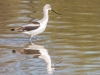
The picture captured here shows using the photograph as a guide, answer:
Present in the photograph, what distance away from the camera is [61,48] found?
14445 mm

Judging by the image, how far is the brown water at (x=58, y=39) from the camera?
39.8 feet

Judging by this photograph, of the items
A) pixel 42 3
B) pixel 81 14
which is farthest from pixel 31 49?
pixel 42 3

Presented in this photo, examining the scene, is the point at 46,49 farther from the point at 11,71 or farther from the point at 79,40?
the point at 11,71

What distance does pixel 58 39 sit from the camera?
15688 millimetres

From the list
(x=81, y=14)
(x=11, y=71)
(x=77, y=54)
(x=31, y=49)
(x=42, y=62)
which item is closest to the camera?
(x=11, y=71)

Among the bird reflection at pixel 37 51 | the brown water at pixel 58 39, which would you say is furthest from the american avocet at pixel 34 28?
the bird reflection at pixel 37 51

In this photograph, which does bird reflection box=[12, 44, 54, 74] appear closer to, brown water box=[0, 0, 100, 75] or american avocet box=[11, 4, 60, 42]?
brown water box=[0, 0, 100, 75]

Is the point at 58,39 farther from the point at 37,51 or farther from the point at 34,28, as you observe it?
the point at 37,51

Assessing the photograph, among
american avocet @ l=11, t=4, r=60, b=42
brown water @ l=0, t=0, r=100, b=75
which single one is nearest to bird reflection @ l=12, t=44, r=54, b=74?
brown water @ l=0, t=0, r=100, b=75

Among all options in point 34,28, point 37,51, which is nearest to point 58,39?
point 34,28

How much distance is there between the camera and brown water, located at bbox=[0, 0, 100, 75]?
478 inches

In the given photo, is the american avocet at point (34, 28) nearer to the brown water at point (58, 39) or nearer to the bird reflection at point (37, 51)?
the brown water at point (58, 39)

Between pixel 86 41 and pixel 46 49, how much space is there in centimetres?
→ 163

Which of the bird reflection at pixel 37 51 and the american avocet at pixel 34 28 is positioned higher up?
the american avocet at pixel 34 28
